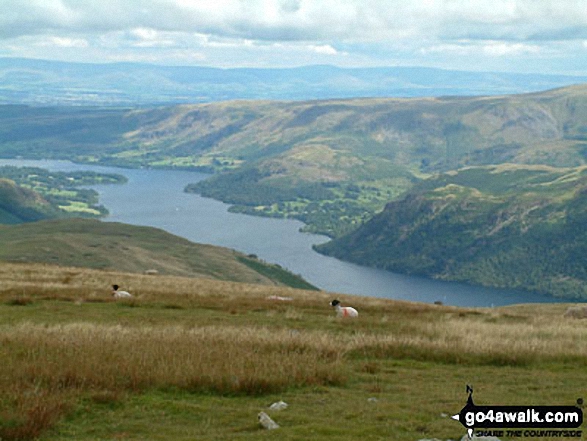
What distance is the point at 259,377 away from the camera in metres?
17.3

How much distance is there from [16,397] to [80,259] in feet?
342

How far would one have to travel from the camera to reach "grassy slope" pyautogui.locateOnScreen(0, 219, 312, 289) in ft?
373

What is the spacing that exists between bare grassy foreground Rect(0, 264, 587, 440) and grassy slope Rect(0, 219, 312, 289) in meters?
84.0

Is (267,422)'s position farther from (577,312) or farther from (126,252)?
(126,252)

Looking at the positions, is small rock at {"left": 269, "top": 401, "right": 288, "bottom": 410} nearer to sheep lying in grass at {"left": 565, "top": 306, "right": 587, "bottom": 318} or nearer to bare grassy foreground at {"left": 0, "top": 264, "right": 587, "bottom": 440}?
bare grassy foreground at {"left": 0, "top": 264, "right": 587, "bottom": 440}

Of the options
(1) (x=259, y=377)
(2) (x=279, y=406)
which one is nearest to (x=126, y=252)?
(1) (x=259, y=377)

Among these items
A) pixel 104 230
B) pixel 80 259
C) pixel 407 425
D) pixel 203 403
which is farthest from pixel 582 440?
pixel 104 230

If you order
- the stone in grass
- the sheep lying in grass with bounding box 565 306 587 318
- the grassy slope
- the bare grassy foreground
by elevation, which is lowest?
the grassy slope

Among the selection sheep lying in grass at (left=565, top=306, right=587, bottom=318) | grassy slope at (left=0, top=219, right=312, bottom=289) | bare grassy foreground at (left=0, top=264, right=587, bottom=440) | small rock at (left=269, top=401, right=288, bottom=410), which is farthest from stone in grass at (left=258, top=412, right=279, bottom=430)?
grassy slope at (left=0, top=219, right=312, bottom=289)

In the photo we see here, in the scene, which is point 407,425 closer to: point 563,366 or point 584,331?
point 563,366

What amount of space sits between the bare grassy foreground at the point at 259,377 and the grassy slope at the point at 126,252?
84.0 meters

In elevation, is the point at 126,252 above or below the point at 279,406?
below

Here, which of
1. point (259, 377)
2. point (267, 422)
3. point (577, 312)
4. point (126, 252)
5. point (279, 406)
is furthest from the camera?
point (126, 252)

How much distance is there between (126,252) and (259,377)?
117m
